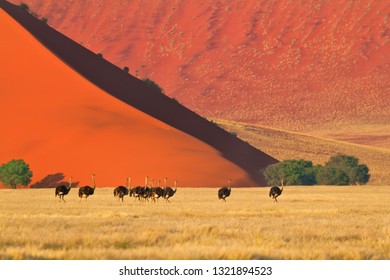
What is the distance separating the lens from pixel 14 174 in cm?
8594

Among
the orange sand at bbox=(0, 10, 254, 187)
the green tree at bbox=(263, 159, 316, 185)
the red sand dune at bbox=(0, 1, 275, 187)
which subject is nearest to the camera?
the orange sand at bbox=(0, 10, 254, 187)

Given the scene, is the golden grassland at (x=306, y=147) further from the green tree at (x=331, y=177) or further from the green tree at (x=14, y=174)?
the green tree at (x=14, y=174)

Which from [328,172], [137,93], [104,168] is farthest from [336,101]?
[104,168]

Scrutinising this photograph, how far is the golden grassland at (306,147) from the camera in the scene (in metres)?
137

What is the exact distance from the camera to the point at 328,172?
336ft

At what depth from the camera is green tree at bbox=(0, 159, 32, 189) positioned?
85.9 m

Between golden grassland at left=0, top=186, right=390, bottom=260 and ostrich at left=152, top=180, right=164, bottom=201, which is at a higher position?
ostrich at left=152, top=180, right=164, bottom=201

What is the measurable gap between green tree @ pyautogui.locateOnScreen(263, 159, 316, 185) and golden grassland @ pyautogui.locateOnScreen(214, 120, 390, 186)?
87.3ft

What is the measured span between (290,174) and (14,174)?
1208 inches

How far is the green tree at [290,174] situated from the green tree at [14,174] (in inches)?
1063

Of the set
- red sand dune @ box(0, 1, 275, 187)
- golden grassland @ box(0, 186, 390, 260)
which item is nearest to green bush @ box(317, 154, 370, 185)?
red sand dune @ box(0, 1, 275, 187)

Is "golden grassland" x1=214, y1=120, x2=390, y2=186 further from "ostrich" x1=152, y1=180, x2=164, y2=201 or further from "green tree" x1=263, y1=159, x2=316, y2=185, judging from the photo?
"ostrich" x1=152, y1=180, x2=164, y2=201

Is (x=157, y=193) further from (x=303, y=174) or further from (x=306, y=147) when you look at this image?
(x=306, y=147)
